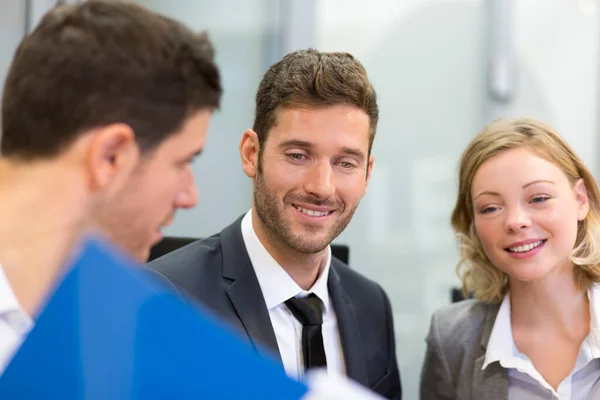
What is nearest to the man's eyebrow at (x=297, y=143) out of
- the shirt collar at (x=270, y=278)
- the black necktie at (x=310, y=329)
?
the shirt collar at (x=270, y=278)

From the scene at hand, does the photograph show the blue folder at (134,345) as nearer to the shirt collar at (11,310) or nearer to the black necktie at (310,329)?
the shirt collar at (11,310)

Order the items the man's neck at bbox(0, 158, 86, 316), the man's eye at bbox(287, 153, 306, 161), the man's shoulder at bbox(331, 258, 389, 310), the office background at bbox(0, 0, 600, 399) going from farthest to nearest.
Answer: the office background at bbox(0, 0, 600, 399) < the man's shoulder at bbox(331, 258, 389, 310) < the man's eye at bbox(287, 153, 306, 161) < the man's neck at bbox(0, 158, 86, 316)

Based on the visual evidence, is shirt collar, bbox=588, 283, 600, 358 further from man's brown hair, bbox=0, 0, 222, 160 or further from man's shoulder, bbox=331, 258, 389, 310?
man's brown hair, bbox=0, 0, 222, 160

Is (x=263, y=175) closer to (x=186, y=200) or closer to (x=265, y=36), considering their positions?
(x=186, y=200)

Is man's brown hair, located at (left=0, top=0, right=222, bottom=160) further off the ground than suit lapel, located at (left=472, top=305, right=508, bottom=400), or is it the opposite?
man's brown hair, located at (left=0, top=0, right=222, bottom=160)

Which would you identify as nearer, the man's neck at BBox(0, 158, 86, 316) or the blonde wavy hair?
the man's neck at BBox(0, 158, 86, 316)

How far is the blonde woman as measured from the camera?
1.87 m

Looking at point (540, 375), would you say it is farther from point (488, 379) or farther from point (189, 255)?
point (189, 255)

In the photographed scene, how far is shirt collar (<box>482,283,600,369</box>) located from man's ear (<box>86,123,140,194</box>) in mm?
1318

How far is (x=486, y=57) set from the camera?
141 inches

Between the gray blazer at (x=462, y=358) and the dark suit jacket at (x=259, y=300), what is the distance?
0.41 ft

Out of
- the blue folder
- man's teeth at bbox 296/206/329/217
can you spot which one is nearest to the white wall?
man's teeth at bbox 296/206/329/217

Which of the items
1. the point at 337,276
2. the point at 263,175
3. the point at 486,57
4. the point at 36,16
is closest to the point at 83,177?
the point at 263,175

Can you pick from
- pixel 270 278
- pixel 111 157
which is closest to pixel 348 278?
pixel 270 278
